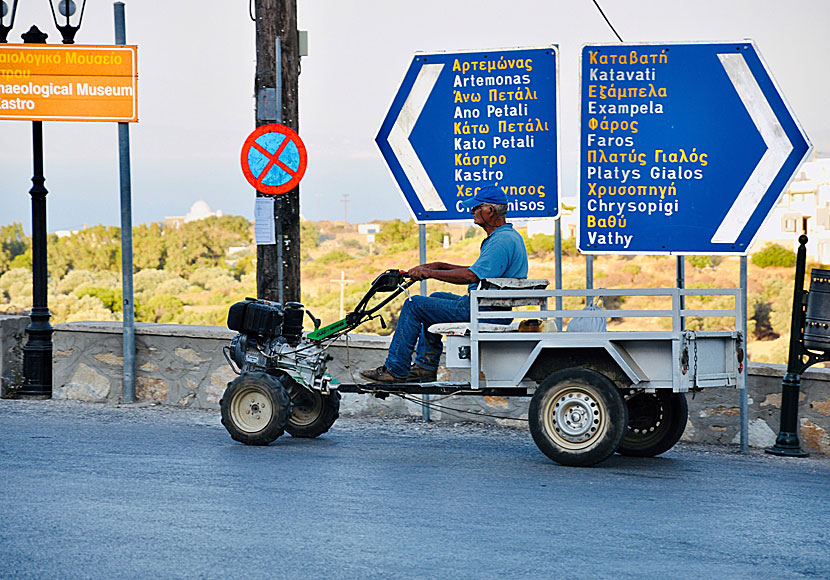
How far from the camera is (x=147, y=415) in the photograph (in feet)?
37.3

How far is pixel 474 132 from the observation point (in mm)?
10750

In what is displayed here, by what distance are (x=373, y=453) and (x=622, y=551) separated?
3437mm

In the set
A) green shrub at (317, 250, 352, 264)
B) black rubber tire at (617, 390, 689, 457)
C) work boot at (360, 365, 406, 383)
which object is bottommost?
black rubber tire at (617, 390, 689, 457)

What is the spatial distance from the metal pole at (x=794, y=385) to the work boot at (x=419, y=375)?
290cm

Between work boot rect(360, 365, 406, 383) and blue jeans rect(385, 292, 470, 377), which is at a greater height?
blue jeans rect(385, 292, 470, 377)

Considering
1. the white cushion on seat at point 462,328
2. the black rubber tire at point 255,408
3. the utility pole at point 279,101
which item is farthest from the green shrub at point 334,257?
the white cushion on seat at point 462,328

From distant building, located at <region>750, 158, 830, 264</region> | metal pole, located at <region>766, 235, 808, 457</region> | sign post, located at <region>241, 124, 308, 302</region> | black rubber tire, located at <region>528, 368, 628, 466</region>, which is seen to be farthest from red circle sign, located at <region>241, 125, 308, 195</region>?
distant building, located at <region>750, 158, 830, 264</region>

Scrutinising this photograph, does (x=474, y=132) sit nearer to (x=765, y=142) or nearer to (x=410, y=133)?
(x=410, y=133)

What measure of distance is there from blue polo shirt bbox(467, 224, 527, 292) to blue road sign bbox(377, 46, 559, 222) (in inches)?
70.1

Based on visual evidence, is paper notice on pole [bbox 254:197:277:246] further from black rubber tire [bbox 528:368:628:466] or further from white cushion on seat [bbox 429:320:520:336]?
black rubber tire [bbox 528:368:628:466]

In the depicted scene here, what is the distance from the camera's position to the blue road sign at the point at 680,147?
985cm

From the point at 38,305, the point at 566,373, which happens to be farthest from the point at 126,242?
the point at 566,373

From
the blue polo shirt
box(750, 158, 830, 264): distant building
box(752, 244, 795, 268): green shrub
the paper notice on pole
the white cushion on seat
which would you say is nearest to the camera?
the white cushion on seat

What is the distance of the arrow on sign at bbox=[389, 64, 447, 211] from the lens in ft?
35.6
